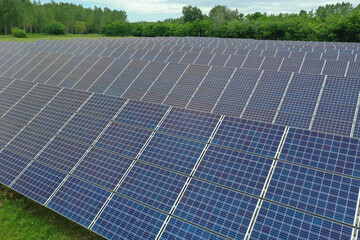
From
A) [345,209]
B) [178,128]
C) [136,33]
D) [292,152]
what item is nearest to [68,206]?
[178,128]

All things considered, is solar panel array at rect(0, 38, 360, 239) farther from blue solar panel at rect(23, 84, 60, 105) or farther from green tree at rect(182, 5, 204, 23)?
green tree at rect(182, 5, 204, 23)

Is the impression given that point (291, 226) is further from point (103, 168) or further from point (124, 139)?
point (124, 139)

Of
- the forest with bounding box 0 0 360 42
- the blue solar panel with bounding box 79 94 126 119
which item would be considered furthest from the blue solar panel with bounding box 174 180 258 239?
the forest with bounding box 0 0 360 42

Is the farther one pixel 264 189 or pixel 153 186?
pixel 153 186

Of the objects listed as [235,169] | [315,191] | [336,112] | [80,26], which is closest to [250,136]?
[235,169]

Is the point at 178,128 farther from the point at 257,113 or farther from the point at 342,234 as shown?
the point at 342,234
